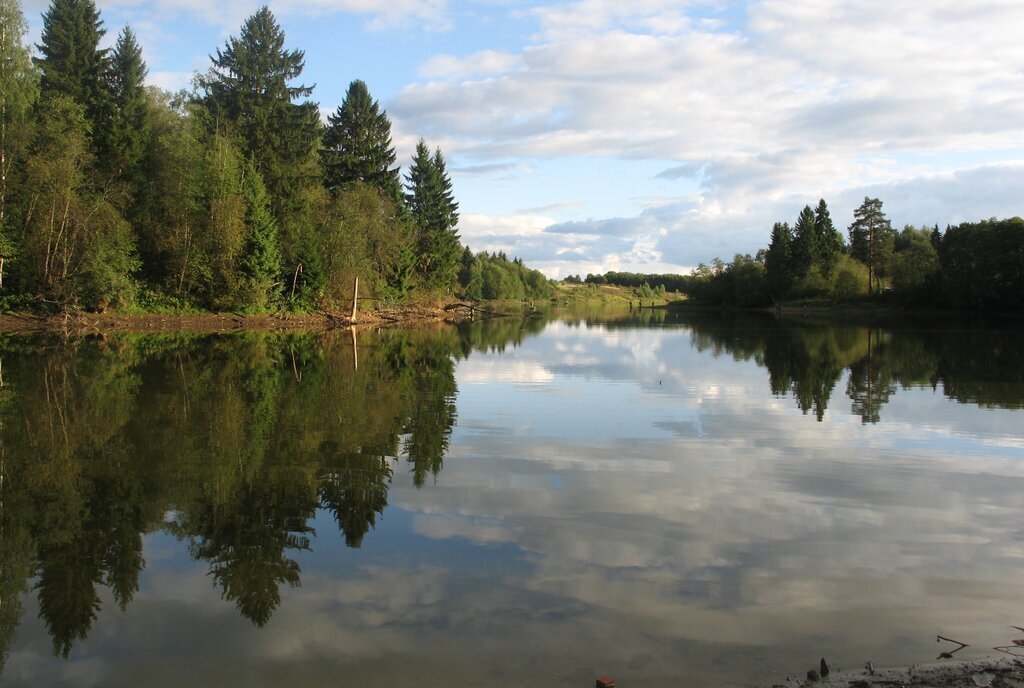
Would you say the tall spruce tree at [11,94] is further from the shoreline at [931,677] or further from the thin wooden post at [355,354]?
the shoreline at [931,677]

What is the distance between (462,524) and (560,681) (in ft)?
11.1

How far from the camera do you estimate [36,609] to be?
19.8 ft

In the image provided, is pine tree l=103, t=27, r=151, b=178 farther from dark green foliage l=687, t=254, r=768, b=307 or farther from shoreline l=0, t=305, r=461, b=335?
dark green foliage l=687, t=254, r=768, b=307

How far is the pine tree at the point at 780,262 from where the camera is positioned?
99750mm

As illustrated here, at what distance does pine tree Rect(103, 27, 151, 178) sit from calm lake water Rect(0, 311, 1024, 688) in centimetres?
3120

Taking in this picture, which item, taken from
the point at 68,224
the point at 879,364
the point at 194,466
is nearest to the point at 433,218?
the point at 68,224

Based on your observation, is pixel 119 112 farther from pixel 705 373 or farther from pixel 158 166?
pixel 705 373

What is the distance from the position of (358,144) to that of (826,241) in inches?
2577

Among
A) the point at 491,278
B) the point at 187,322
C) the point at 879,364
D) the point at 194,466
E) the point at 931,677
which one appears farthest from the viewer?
the point at 491,278

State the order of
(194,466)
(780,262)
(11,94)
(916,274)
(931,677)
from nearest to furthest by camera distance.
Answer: (931,677) < (194,466) < (11,94) < (916,274) < (780,262)

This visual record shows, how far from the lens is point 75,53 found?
4375 cm

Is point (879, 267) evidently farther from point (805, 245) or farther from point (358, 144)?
point (358, 144)

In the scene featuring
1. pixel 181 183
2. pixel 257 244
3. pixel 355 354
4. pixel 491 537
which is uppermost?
pixel 181 183

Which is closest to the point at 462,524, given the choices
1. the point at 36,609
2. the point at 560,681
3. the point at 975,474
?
the point at 560,681
